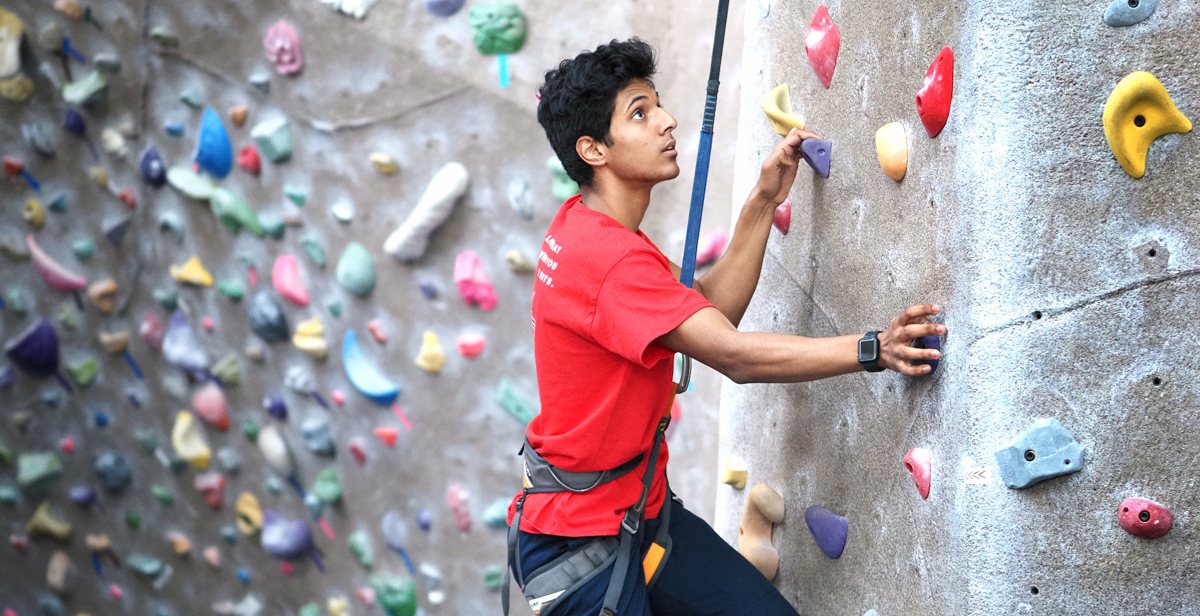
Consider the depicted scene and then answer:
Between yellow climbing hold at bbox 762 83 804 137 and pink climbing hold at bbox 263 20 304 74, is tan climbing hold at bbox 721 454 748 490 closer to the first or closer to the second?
yellow climbing hold at bbox 762 83 804 137

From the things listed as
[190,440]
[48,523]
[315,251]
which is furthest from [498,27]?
[48,523]

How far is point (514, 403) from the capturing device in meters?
3.05

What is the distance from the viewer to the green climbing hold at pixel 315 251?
3266 millimetres

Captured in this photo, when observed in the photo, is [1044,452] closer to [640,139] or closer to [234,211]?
[640,139]

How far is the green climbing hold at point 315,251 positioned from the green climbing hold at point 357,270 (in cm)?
9

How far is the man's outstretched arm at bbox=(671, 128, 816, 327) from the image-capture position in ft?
5.84

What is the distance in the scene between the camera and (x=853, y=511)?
166 centimetres

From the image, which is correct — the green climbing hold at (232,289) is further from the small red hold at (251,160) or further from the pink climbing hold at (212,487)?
the pink climbing hold at (212,487)

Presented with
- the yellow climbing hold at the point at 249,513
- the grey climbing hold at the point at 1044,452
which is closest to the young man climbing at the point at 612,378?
the grey climbing hold at the point at 1044,452

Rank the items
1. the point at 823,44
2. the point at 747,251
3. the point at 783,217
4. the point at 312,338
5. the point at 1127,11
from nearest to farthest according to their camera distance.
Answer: the point at 1127,11 < the point at 823,44 < the point at 747,251 < the point at 783,217 < the point at 312,338

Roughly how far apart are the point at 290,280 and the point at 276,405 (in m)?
0.49

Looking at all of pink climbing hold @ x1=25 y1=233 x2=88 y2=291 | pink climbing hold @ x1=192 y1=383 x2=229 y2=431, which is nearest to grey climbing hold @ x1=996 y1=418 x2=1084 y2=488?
pink climbing hold @ x1=192 y1=383 x2=229 y2=431

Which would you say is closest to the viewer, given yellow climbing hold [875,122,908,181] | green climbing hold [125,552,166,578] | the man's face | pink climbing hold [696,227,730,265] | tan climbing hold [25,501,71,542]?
yellow climbing hold [875,122,908,181]

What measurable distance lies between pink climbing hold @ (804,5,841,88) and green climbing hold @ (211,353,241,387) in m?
2.57
